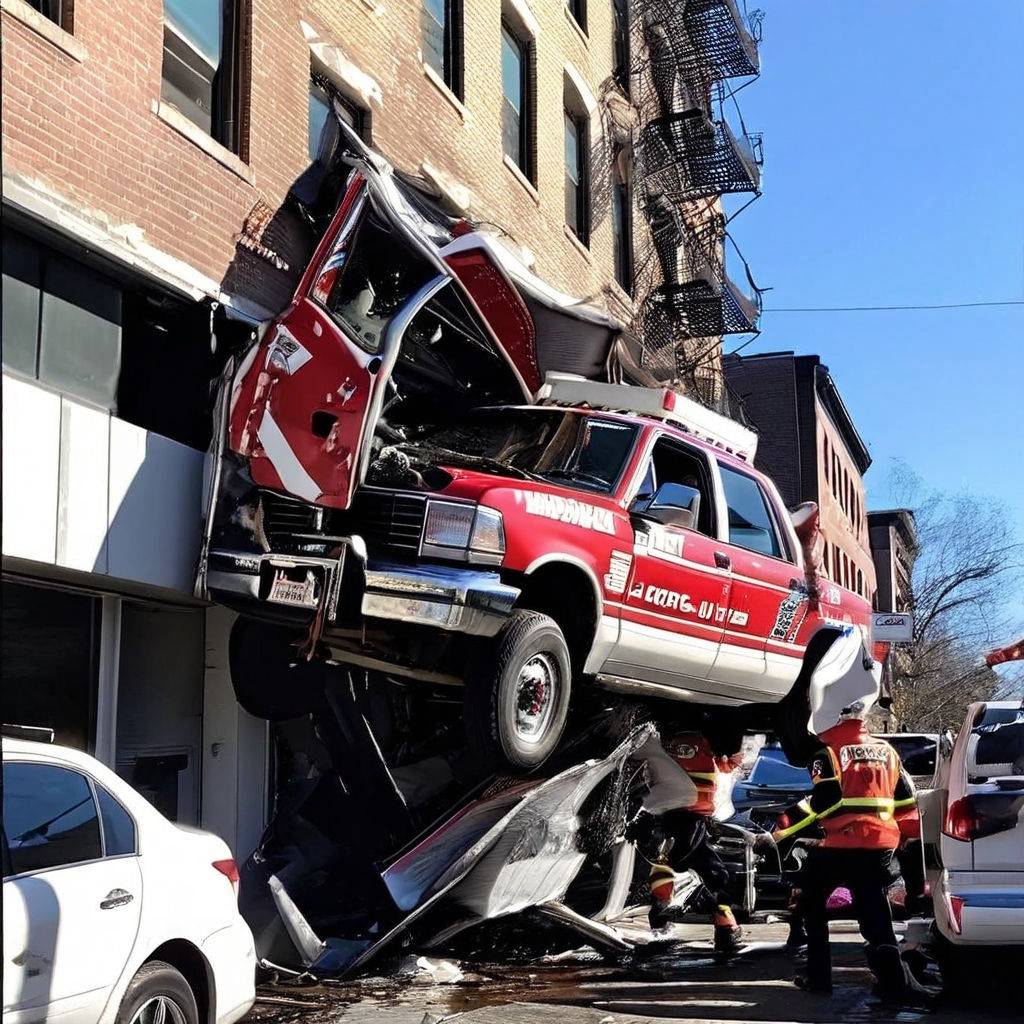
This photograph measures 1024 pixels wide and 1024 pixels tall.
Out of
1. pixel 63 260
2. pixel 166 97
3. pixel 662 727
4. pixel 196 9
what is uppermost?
pixel 196 9

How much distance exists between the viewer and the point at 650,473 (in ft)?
26.5

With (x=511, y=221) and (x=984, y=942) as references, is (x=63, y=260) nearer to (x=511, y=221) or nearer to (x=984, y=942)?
(x=984, y=942)

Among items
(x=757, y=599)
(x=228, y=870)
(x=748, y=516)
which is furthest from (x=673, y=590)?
(x=228, y=870)

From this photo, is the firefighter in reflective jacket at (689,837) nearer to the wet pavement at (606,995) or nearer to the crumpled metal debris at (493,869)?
the wet pavement at (606,995)

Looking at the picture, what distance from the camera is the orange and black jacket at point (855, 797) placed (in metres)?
7.33

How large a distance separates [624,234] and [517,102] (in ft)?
15.6

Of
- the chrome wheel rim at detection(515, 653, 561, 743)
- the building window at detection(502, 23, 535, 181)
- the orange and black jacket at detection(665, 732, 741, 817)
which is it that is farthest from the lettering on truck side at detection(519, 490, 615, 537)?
the building window at detection(502, 23, 535, 181)

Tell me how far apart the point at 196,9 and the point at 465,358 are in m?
3.69

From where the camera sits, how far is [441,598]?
261 inches

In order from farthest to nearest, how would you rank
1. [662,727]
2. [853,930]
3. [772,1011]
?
[853,930] → [662,727] → [772,1011]

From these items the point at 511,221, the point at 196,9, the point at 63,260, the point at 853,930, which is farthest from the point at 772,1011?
the point at 511,221

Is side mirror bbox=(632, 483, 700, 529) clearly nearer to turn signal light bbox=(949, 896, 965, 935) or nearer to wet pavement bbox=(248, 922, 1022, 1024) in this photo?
turn signal light bbox=(949, 896, 965, 935)

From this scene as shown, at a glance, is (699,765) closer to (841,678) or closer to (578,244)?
(841,678)

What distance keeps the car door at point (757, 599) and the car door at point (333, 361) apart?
2568 millimetres
